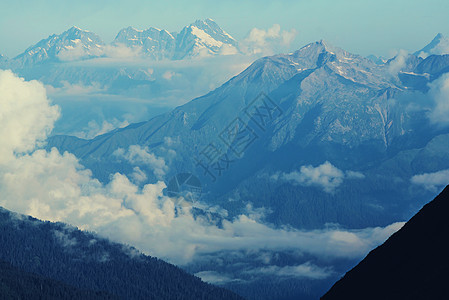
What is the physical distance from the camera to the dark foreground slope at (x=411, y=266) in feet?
231

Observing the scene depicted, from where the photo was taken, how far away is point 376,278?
267 ft

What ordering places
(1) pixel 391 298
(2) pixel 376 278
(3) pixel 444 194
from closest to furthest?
(1) pixel 391 298, (2) pixel 376 278, (3) pixel 444 194

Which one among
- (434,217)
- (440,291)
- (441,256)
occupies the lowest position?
(440,291)

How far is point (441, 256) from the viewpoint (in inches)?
2899

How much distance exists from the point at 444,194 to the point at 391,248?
11520mm

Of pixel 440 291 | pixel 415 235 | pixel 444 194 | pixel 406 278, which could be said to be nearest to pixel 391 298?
pixel 406 278

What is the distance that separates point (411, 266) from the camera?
76875 millimetres

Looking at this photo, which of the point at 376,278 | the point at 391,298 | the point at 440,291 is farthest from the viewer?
the point at 376,278

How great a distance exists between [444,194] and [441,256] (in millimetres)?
16600

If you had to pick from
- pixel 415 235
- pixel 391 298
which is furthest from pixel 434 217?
pixel 391 298

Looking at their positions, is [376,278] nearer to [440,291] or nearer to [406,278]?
[406,278]

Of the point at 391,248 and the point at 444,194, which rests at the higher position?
the point at 444,194

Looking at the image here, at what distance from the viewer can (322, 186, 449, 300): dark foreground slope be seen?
70.4 metres

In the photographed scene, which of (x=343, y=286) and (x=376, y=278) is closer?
(x=376, y=278)
